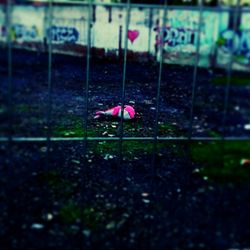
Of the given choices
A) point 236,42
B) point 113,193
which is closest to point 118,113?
point 113,193

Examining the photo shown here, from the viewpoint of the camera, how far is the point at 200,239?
292cm

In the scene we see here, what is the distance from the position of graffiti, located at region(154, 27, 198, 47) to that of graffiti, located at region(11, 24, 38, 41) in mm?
884

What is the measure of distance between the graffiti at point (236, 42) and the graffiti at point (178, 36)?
9.8 inches

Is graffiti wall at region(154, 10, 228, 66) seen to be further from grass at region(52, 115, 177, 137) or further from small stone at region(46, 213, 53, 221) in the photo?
grass at region(52, 115, 177, 137)

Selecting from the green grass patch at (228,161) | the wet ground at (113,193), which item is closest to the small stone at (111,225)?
the wet ground at (113,193)

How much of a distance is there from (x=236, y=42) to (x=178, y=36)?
49 centimetres

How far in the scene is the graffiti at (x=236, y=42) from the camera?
8.89 feet

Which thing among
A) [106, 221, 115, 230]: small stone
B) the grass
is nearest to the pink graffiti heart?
the grass

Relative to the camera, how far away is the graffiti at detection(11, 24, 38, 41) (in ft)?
8.95

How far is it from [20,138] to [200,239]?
136cm

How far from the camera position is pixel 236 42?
2.73 m

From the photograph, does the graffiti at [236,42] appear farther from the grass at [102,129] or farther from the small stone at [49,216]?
the grass at [102,129]

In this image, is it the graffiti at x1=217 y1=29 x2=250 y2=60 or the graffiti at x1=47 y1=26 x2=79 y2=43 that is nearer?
the graffiti at x1=217 y1=29 x2=250 y2=60

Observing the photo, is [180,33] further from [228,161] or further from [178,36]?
[228,161]
